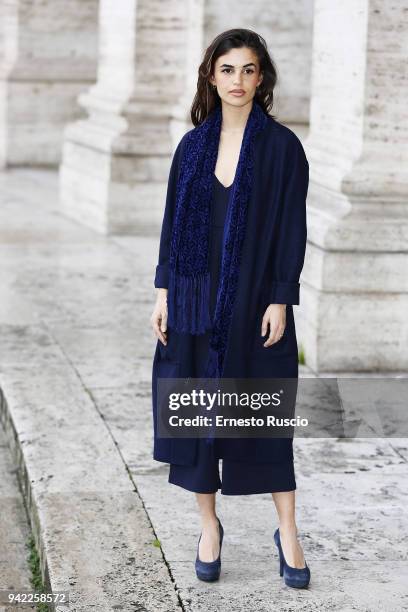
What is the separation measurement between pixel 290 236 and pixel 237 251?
169 mm

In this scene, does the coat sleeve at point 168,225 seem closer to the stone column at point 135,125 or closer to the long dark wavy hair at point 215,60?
the long dark wavy hair at point 215,60

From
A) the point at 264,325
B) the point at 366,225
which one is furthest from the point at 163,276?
the point at 366,225

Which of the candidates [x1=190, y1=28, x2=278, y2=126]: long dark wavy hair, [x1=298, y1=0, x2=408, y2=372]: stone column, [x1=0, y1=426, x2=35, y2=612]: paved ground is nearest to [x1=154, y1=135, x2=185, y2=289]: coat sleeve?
[x1=190, y1=28, x2=278, y2=126]: long dark wavy hair

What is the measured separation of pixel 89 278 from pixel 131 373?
2640mm

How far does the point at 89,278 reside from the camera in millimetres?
9211

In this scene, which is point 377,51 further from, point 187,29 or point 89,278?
point 187,29

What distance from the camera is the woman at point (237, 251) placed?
391cm

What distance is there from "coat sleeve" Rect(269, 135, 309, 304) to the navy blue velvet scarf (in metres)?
0.12

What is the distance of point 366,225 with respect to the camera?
6824mm

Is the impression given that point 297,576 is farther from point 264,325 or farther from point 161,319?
point 161,319

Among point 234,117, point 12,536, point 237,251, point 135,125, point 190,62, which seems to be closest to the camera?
point 237,251

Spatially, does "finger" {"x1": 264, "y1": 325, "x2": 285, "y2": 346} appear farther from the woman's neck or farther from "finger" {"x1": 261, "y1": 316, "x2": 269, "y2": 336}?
the woman's neck

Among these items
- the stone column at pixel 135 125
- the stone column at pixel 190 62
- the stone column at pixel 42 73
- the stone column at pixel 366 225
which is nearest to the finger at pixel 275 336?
the stone column at pixel 366 225

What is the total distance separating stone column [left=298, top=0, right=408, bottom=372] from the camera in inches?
267
